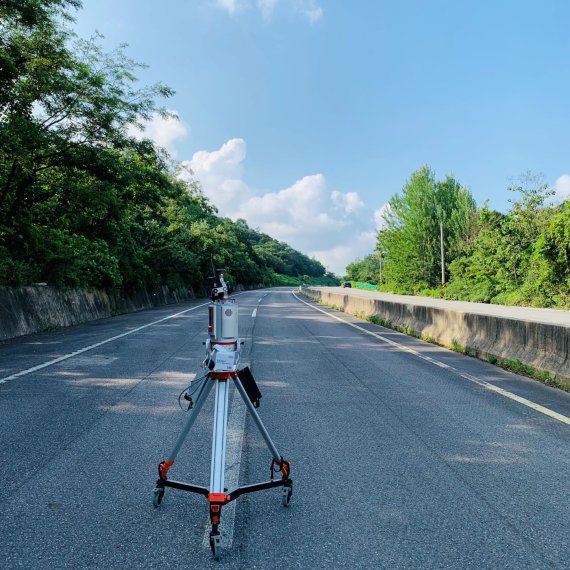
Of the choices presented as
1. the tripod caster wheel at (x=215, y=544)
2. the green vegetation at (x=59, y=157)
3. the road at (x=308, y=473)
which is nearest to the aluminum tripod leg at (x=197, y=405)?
the road at (x=308, y=473)

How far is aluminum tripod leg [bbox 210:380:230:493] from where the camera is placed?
111 inches

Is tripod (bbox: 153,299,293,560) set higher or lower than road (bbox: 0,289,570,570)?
higher

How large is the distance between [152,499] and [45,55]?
15551mm

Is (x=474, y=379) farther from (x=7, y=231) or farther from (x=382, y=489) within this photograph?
(x=7, y=231)

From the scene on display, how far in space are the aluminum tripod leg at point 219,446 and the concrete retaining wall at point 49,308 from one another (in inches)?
518

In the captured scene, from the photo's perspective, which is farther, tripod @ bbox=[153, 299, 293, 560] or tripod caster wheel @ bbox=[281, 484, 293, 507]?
tripod caster wheel @ bbox=[281, 484, 293, 507]

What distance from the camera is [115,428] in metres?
5.27

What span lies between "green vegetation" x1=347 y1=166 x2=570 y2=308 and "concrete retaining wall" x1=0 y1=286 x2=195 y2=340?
77.5 feet

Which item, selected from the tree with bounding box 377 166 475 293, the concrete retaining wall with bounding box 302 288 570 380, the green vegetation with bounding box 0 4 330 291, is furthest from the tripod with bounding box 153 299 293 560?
the tree with bounding box 377 166 475 293

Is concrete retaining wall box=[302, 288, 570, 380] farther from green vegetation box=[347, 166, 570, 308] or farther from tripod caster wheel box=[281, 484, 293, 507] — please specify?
green vegetation box=[347, 166, 570, 308]

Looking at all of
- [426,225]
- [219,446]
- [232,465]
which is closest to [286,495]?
[219,446]

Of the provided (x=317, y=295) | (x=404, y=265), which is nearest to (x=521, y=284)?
(x=317, y=295)

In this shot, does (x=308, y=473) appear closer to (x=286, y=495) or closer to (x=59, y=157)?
(x=286, y=495)

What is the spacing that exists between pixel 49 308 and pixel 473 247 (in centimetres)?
3769
